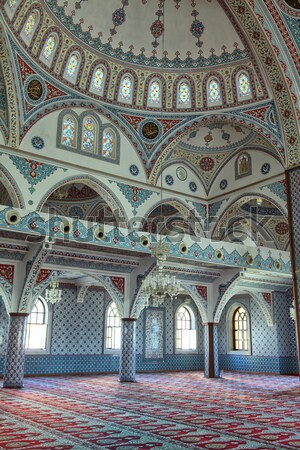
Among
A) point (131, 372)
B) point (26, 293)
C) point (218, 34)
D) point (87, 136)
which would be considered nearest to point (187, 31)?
point (218, 34)

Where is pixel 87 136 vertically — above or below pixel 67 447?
above

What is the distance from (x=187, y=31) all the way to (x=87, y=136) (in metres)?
4.21

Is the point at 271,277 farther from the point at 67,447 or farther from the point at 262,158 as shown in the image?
the point at 67,447

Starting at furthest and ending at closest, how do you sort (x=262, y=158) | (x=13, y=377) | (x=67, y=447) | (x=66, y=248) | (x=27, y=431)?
1. (x=262, y=158)
2. (x=66, y=248)
3. (x=13, y=377)
4. (x=27, y=431)
5. (x=67, y=447)

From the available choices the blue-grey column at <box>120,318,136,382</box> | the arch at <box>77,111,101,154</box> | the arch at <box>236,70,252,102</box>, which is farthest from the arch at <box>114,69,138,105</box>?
the blue-grey column at <box>120,318,136,382</box>

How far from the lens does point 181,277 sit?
15.6 metres

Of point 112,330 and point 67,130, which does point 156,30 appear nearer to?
point 67,130

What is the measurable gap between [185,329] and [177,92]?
33.6 feet

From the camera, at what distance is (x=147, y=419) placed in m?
6.77

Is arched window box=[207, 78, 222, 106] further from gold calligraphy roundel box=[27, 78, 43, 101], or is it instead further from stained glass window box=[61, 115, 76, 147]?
gold calligraphy roundel box=[27, 78, 43, 101]

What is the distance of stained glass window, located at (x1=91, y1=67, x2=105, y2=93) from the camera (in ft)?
45.0

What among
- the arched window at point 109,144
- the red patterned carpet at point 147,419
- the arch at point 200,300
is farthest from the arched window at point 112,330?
the red patterned carpet at point 147,419

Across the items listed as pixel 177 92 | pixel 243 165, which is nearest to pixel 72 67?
pixel 177 92

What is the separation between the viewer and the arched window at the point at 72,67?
1312cm
